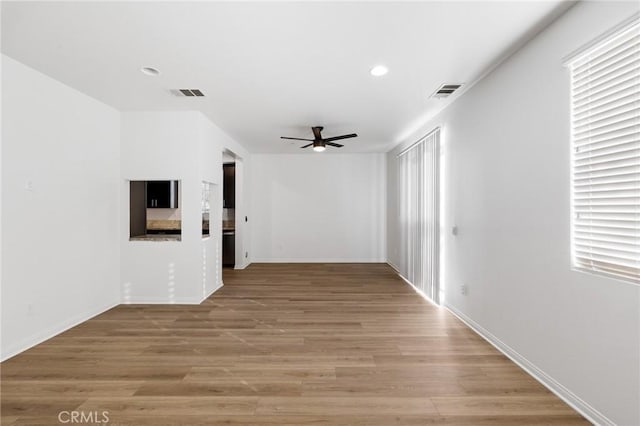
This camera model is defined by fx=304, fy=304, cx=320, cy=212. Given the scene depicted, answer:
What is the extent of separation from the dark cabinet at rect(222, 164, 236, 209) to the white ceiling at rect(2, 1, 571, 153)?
3.11 m

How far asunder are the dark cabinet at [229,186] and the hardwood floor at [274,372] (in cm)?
342

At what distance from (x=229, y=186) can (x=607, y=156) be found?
6.61 meters

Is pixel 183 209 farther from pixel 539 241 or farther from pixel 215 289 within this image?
pixel 539 241

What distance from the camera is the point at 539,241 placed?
2.38 metres

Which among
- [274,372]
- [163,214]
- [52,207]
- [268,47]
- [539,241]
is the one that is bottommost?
[274,372]

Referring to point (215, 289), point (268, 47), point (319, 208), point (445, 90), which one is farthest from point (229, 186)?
point (445, 90)

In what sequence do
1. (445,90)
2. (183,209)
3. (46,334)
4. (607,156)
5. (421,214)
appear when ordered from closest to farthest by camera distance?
(607,156) → (46,334) → (445,90) → (183,209) → (421,214)

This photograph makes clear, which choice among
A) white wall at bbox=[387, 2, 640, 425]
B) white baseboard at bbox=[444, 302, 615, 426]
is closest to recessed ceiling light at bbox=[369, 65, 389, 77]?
white wall at bbox=[387, 2, 640, 425]

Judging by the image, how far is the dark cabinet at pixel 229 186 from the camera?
7.12 m

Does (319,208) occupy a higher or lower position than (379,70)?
lower

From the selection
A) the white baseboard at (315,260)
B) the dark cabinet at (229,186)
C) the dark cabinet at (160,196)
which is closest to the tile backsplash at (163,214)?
the dark cabinet at (160,196)

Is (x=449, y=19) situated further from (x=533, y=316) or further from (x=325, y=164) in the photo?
(x=325, y=164)

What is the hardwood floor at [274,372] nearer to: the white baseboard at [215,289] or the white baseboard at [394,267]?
the white baseboard at [215,289]

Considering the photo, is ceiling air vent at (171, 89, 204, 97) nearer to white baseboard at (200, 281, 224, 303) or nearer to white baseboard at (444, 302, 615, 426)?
white baseboard at (200, 281, 224, 303)
